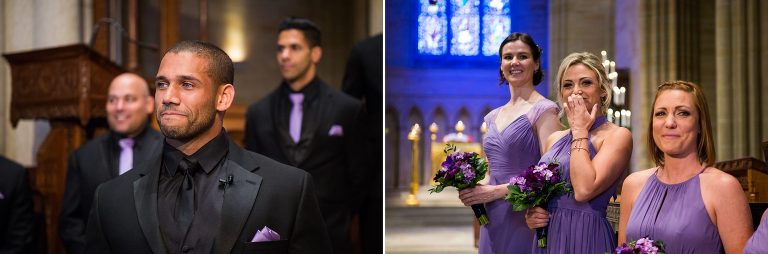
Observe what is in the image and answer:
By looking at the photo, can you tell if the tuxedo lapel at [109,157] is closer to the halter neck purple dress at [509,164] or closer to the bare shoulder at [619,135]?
the halter neck purple dress at [509,164]

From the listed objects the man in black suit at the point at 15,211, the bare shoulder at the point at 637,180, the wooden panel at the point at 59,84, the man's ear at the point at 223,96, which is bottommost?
the man in black suit at the point at 15,211

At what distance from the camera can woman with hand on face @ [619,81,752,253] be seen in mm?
2990

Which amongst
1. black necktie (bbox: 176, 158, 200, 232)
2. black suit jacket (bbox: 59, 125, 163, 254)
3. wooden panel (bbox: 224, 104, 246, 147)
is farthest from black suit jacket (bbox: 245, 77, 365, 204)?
wooden panel (bbox: 224, 104, 246, 147)

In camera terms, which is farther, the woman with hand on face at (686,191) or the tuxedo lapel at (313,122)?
the tuxedo lapel at (313,122)

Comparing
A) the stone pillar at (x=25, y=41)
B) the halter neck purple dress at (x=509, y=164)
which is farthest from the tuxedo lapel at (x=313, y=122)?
the stone pillar at (x=25, y=41)

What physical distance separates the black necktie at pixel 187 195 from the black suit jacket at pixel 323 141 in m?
2.63

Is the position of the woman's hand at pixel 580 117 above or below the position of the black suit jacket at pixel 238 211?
Answer: above

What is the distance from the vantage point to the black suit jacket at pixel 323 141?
556 centimetres

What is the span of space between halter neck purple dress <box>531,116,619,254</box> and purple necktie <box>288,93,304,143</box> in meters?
2.37

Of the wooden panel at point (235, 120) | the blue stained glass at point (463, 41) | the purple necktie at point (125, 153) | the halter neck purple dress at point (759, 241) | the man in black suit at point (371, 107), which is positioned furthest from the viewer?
the blue stained glass at point (463, 41)

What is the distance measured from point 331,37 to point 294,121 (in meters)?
8.05

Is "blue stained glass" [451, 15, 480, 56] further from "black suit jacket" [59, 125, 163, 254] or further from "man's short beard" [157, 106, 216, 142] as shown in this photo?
"man's short beard" [157, 106, 216, 142]

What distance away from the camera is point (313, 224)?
297 centimetres

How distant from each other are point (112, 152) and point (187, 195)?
116 inches
